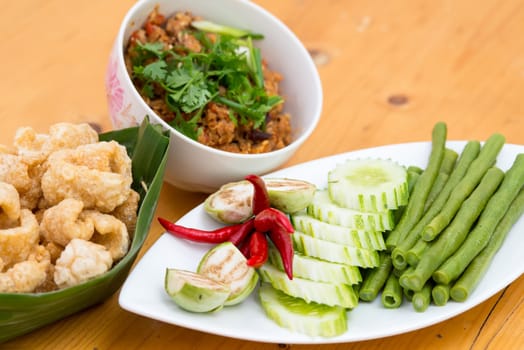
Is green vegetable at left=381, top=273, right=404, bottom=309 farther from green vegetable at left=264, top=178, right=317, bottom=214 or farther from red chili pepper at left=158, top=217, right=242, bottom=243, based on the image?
red chili pepper at left=158, top=217, right=242, bottom=243

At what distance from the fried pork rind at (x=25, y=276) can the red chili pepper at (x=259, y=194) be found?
71 centimetres

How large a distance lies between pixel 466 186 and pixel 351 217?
0.48 m

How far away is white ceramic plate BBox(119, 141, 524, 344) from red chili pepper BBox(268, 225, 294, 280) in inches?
6.4

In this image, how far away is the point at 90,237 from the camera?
2.29 meters

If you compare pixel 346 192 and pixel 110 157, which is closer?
pixel 110 157

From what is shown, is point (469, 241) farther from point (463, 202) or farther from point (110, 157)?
point (110, 157)

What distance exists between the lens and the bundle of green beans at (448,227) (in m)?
2.42

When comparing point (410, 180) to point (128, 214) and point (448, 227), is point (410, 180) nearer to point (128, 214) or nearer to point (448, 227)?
point (448, 227)

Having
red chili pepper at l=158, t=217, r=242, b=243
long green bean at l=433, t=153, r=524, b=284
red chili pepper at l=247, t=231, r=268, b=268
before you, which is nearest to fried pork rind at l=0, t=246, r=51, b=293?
red chili pepper at l=158, t=217, r=242, b=243

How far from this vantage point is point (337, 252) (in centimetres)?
243

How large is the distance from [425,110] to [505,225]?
1.13 m

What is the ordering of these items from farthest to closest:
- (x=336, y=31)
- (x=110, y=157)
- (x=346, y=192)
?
(x=336, y=31)
(x=346, y=192)
(x=110, y=157)

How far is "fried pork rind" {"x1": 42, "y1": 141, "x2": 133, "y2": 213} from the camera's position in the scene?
2.33m

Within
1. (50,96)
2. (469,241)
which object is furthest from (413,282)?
(50,96)
